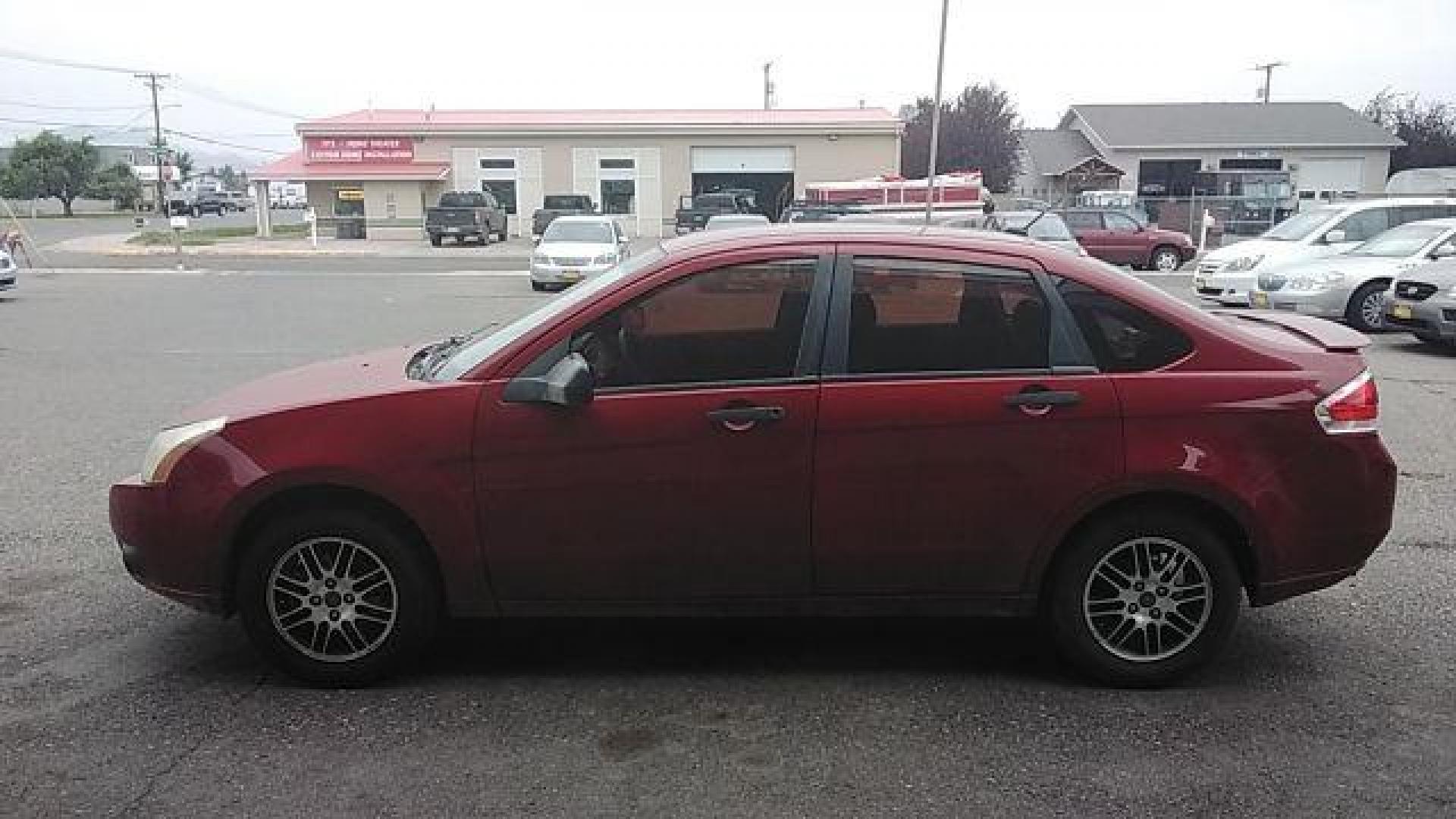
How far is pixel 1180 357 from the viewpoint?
414 centimetres

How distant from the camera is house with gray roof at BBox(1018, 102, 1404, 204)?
51.6 metres

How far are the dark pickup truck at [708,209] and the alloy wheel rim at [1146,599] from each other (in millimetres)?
34080

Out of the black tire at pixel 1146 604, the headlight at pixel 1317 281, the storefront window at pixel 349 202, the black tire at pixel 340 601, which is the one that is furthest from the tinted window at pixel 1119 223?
the storefront window at pixel 349 202

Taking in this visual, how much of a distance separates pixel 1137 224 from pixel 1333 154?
31.2 metres

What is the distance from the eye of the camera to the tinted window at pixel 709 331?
4086 mm

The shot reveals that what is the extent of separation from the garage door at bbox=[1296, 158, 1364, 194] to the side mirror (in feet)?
183

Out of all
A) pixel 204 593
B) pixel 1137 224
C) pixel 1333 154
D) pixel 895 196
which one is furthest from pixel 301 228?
pixel 204 593

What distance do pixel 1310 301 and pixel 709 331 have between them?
12.8 m

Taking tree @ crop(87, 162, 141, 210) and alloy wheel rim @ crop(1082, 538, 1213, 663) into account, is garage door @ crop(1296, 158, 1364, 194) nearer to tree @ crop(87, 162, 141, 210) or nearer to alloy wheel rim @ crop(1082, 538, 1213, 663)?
alloy wheel rim @ crop(1082, 538, 1213, 663)

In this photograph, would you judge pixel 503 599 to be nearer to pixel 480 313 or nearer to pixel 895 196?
pixel 480 313

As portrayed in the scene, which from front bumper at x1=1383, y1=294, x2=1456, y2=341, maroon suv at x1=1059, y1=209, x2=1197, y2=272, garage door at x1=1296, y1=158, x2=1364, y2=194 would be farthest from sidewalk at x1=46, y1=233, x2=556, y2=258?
garage door at x1=1296, y1=158, x2=1364, y2=194

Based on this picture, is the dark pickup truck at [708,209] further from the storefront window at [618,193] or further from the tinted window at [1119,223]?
the tinted window at [1119,223]

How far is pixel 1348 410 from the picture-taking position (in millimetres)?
4152

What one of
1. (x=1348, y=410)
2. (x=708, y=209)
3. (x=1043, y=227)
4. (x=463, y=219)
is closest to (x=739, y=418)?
(x=1348, y=410)
